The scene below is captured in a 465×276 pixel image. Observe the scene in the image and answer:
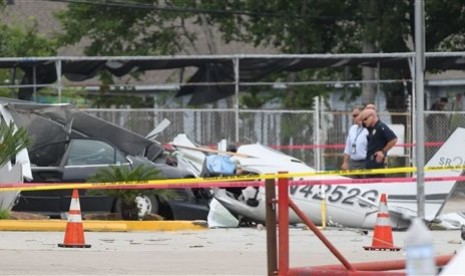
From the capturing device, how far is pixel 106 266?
38.3 ft

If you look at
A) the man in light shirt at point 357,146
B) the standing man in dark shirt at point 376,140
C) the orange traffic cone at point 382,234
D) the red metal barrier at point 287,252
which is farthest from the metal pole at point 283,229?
the man in light shirt at point 357,146

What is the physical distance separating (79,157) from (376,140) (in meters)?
4.52

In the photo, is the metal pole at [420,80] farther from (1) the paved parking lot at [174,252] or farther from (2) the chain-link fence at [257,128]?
(2) the chain-link fence at [257,128]

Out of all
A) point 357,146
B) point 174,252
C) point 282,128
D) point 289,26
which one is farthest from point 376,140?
point 289,26

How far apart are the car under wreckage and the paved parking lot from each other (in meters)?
1.59

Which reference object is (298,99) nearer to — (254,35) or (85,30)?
(254,35)

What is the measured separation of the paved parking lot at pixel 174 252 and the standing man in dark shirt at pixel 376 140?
1859 mm

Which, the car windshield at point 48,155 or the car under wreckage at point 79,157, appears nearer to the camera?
the car under wreckage at point 79,157

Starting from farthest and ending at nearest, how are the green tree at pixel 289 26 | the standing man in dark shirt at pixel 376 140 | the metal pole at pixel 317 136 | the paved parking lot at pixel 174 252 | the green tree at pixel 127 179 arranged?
1. the green tree at pixel 289 26
2. the metal pole at pixel 317 136
3. the standing man in dark shirt at pixel 376 140
4. the green tree at pixel 127 179
5. the paved parking lot at pixel 174 252

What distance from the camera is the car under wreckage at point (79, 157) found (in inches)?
698

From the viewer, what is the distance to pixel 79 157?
18.5 metres

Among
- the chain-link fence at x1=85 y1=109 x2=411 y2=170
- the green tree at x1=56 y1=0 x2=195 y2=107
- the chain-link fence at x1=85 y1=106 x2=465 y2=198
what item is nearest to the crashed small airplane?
the chain-link fence at x1=85 y1=106 x2=465 y2=198

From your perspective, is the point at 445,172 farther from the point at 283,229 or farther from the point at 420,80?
the point at 283,229

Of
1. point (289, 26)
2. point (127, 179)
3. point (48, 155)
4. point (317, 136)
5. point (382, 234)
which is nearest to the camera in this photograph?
point (382, 234)
